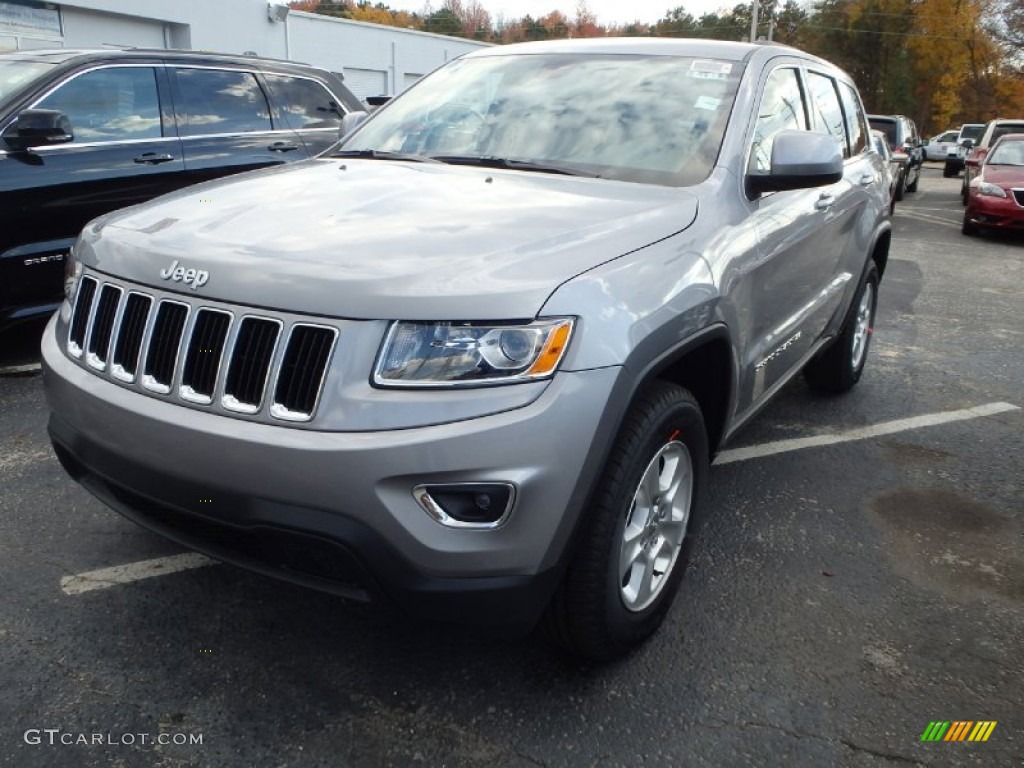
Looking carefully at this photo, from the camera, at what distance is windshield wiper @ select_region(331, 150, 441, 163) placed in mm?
Result: 3354

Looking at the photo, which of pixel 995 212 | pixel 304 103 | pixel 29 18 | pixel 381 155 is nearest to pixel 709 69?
pixel 381 155

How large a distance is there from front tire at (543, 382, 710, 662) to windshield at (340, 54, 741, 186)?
0.91m

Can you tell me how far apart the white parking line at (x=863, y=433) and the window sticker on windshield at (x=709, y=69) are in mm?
1761

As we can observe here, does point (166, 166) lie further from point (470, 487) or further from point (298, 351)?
point (470, 487)

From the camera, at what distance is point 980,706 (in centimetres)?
251

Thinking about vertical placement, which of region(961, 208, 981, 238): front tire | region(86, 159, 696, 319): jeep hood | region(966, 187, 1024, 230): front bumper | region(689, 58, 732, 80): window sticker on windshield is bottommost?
region(961, 208, 981, 238): front tire

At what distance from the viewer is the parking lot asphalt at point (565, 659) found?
2.29m

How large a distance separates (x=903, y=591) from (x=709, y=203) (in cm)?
153

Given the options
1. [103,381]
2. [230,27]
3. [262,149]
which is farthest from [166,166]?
[230,27]

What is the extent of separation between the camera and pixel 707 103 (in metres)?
3.21

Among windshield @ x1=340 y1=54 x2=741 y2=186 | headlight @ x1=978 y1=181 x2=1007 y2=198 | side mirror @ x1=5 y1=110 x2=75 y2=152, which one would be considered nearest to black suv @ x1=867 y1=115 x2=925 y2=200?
headlight @ x1=978 y1=181 x2=1007 y2=198

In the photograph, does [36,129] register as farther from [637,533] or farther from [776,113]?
[637,533]

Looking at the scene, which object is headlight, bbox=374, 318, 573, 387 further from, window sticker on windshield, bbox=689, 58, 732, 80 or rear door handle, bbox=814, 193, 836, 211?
rear door handle, bbox=814, 193, 836, 211

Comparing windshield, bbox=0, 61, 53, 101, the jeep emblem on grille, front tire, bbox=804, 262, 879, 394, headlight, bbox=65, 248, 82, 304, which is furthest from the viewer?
windshield, bbox=0, 61, 53, 101
